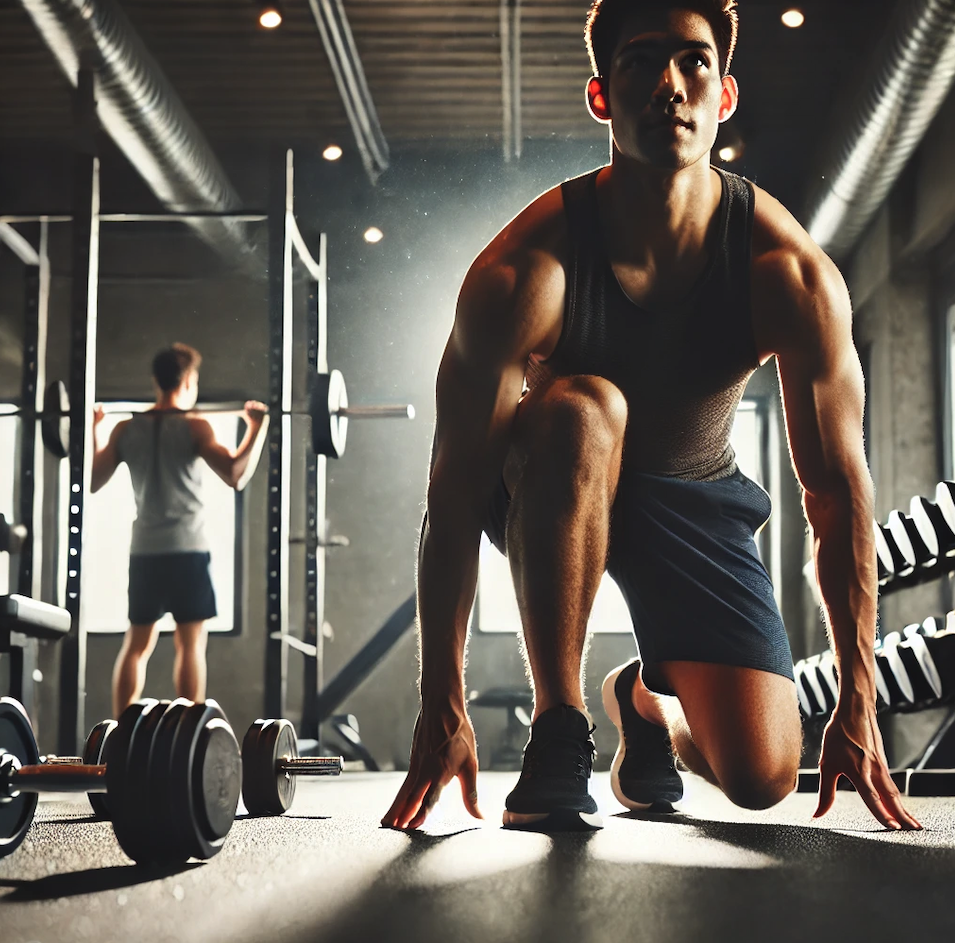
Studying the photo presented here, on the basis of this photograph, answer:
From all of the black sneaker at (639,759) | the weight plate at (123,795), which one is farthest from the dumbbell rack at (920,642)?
the weight plate at (123,795)

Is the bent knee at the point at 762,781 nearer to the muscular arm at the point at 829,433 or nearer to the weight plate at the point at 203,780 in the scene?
the muscular arm at the point at 829,433

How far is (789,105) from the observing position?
17.5ft

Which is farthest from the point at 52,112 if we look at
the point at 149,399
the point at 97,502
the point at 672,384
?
the point at 672,384

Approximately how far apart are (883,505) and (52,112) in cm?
441

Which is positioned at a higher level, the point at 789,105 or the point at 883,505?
the point at 789,105

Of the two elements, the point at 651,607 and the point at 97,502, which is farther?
the point at 97,502

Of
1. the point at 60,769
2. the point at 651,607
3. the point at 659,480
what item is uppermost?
the point at 659,480

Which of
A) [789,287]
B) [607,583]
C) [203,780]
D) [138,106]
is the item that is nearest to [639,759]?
[789,287]

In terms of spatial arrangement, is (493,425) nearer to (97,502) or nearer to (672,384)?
(672,384)

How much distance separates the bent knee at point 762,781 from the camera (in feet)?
5.25

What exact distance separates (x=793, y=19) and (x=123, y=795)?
15.3ft

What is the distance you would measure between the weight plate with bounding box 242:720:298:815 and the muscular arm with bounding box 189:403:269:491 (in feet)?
7.81

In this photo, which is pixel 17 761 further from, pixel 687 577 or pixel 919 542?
pixel 919 542

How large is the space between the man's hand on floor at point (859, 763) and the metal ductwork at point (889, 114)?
2.97 meters
